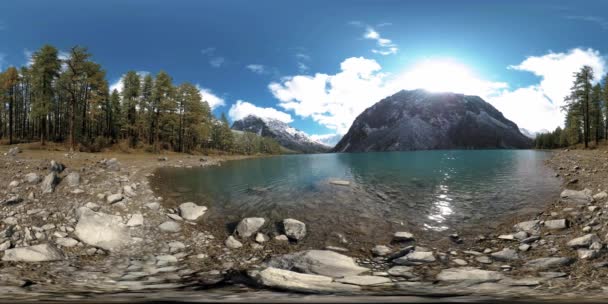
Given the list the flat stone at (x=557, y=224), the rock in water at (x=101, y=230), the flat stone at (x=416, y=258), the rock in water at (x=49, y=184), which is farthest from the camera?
the rock in water at (x=49, y=184)

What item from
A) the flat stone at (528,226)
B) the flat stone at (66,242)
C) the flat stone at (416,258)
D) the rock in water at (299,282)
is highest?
the flat stone at (528,226)

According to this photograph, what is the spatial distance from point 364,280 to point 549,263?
4825 mm

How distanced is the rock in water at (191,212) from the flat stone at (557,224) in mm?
13147

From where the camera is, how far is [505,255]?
801cm

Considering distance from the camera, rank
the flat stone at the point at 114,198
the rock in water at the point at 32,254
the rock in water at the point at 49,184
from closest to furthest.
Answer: the rock in water at the point at 32,254 → the flat stone at the point at 114,198 → the rock in water at the point at 49,184

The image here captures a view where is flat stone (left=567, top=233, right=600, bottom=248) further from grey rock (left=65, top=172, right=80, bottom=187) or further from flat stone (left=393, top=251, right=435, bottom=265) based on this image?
grey rock (left=65, top=172, right=80, bottom=187)

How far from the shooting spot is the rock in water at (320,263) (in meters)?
7.09

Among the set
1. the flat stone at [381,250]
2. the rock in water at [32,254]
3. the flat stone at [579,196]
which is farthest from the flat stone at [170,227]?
the flat stone at [579,196]

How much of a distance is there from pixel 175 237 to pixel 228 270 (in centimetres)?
350

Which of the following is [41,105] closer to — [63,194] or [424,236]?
[63,194]

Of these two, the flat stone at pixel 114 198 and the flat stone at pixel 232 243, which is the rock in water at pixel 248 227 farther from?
the flat stone at pixel 114 198

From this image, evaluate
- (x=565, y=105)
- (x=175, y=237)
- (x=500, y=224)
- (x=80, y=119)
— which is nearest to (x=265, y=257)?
(x=175, y=237)

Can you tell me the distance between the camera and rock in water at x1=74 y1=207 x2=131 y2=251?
8913mm

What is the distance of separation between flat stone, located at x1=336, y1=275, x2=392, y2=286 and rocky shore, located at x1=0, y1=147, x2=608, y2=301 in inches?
0.9
